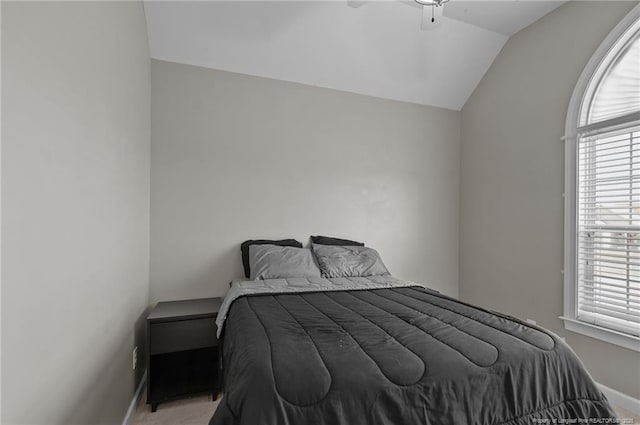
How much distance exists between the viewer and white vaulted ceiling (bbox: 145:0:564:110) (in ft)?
8.23

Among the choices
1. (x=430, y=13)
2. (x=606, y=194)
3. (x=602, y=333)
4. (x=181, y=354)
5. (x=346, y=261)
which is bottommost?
(x=181, y=354)

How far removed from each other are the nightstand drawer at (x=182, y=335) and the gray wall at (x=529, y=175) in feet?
9.21

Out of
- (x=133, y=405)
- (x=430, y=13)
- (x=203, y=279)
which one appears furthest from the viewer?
(x=203, y=279)

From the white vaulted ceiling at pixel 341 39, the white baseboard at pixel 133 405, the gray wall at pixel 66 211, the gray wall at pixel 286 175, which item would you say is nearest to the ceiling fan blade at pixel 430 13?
the white vaulted ceiling at pixel 341 39

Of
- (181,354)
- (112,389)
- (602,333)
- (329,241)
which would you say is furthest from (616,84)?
(112,389)

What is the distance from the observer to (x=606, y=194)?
92.5 inches

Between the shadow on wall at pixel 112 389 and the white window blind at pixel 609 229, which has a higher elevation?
the white window blind at pixel 609 229

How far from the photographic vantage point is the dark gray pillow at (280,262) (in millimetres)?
2559

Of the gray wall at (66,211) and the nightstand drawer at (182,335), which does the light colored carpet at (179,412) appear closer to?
the gray wall at (66,211)

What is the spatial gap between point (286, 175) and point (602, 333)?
9.43ft

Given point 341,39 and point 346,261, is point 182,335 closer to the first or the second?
point 346,261

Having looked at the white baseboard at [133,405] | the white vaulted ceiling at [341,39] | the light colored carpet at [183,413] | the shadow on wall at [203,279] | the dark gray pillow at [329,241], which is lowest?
the light colored carpet at [183,413]

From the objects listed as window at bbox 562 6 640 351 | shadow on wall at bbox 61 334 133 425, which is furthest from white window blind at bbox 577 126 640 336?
shadow on wall at bbox 61 334 133 425

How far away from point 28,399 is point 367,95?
134 inches
